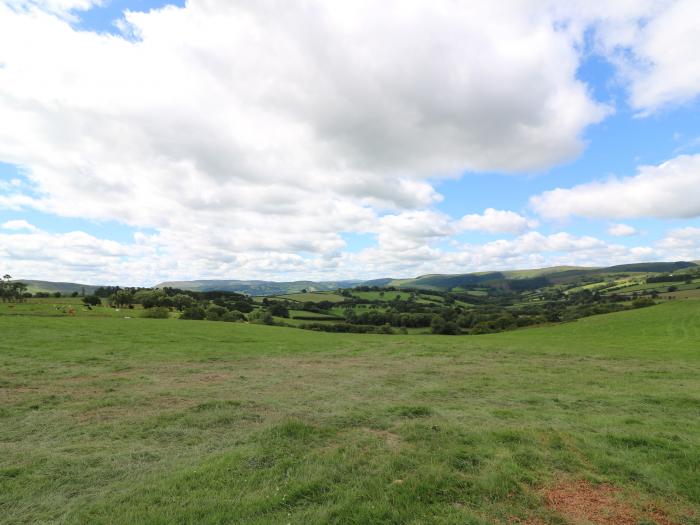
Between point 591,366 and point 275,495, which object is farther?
point 591,366

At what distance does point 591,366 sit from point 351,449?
24360 mm

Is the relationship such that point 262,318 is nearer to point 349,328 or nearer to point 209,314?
point 209,314

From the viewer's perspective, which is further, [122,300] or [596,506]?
[122,300]

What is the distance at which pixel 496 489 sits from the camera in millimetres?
7691

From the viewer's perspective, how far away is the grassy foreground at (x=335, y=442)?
23.8 feet

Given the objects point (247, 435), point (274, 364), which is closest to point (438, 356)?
point (274, 364)

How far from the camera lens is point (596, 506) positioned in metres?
7.27

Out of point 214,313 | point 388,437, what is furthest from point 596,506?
point 214,313

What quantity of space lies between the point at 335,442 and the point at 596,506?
6.31 meters

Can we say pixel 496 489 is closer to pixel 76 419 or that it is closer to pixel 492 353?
pixel 76 419

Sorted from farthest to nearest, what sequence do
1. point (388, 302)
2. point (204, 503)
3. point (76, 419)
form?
point (388, 302)
point (76, 419)
point (204, 503)

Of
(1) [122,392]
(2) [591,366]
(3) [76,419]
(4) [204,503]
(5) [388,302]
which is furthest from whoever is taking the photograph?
(5) [388,302]

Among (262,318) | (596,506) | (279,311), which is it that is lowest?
(262,318)

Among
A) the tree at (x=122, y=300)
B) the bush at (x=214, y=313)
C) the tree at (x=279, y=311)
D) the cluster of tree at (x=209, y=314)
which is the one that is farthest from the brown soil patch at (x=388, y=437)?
the tree at (x=279, y=311)
